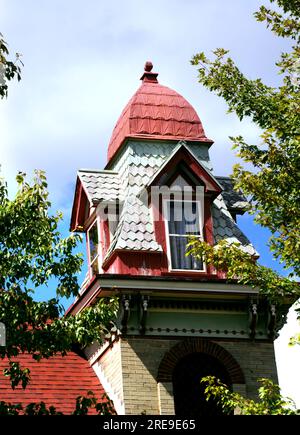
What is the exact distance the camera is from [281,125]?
1612cm

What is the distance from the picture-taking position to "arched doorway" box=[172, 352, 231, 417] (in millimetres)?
21156

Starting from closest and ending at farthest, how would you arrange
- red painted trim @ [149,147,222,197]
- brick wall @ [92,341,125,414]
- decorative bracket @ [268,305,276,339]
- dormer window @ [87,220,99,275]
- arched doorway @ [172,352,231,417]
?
1. brick wall @ [92,341,125,414]
2. arched doorway @ [172,352,231,417]
3. decorative bracket @ [268,305,276,339]
4. red painted trim @ [149,147,222,197]
5. dormer window @ [87,220,99,275]

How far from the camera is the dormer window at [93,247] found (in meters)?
24.5

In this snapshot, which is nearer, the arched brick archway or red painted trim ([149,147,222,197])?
the arched brick archway

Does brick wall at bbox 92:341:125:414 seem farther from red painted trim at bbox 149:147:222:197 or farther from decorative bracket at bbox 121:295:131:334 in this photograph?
red painted trim at bbox 149:147:222:197

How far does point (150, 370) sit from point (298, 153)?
7.38 metres

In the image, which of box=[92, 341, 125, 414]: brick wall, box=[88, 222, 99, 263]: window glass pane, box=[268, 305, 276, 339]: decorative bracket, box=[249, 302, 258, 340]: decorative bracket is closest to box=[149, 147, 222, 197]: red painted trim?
box=[88, 222, 99, 263]: window glass pane

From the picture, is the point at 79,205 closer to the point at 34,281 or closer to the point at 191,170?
the point at 191,170

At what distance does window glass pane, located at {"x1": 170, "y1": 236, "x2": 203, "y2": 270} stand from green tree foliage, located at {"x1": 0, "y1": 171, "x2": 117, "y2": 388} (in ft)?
18.6

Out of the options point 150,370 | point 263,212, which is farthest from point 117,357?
point 263,212

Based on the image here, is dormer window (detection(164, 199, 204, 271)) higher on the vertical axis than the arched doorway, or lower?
higher

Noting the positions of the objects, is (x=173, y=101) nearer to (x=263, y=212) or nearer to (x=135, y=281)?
(x=135, y=281)

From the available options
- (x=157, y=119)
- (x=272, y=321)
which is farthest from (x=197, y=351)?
(x=157, y=119)

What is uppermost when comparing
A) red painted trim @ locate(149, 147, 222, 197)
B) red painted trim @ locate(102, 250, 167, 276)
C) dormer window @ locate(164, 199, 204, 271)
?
red painted trim @ locate(149, 147, 222, 197)
